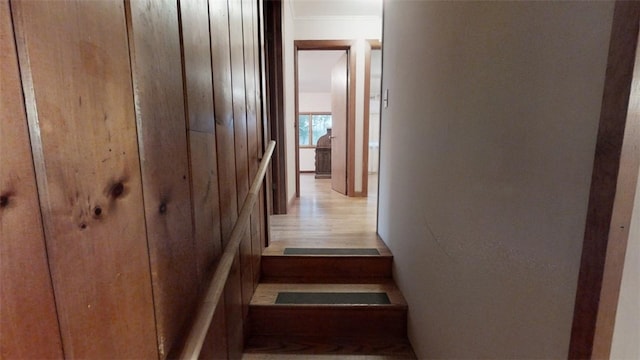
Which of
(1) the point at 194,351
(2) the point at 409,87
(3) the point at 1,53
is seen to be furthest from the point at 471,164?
(3) the point at 1,53

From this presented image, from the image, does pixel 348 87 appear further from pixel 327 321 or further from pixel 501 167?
pixel 501 167

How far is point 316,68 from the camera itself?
6.21m

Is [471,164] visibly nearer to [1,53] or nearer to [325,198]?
[1,53]

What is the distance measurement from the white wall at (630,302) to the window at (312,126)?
8.32 meters

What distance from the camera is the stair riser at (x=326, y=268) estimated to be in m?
2.10

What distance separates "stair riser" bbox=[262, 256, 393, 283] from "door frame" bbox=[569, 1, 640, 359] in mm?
1563

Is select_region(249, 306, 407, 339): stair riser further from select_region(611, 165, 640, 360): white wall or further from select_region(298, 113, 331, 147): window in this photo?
select_region(298, 113, 331, 147): window

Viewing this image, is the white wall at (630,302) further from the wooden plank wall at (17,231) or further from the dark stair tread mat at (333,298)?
the dark stair tread mat at (333,298)

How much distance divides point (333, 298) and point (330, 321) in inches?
5.3

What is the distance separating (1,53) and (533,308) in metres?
1.14

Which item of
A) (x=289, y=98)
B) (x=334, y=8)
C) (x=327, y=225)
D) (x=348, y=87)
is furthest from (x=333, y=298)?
(x=334, y=8)

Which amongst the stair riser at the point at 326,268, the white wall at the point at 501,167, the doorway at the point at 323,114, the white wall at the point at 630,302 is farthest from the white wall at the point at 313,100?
the white wall at the point at 630,302

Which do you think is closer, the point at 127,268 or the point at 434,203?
the point at 127,268

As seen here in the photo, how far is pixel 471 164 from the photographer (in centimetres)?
103
